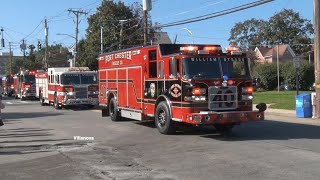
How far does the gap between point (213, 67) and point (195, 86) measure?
3.31 feet

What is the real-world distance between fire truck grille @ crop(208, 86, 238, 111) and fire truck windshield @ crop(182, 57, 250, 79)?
42 cm

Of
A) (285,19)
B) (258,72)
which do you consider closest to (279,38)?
(285,19)

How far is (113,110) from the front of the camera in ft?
64.8

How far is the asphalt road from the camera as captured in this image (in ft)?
29.0

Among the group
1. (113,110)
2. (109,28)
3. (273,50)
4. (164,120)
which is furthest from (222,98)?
(273,50)

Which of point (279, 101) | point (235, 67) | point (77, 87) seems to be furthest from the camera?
point (279, 101)

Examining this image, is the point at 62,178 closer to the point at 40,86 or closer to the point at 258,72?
the point at 40,86

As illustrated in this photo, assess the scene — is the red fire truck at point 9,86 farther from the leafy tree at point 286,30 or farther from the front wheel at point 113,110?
the leafy tree at point 286,30

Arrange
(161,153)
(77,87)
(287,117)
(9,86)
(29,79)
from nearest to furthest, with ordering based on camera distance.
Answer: (161,153)
(287,117)
(77,87)
(29,79)
(9,86)

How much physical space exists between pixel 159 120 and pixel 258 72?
47.5 meters

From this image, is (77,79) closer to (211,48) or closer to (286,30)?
(211,48)

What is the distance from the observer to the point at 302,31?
11444cm

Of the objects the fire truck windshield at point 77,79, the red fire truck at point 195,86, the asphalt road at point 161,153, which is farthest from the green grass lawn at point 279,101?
the red fire truck at point 195,86

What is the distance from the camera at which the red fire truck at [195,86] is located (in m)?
13.6
